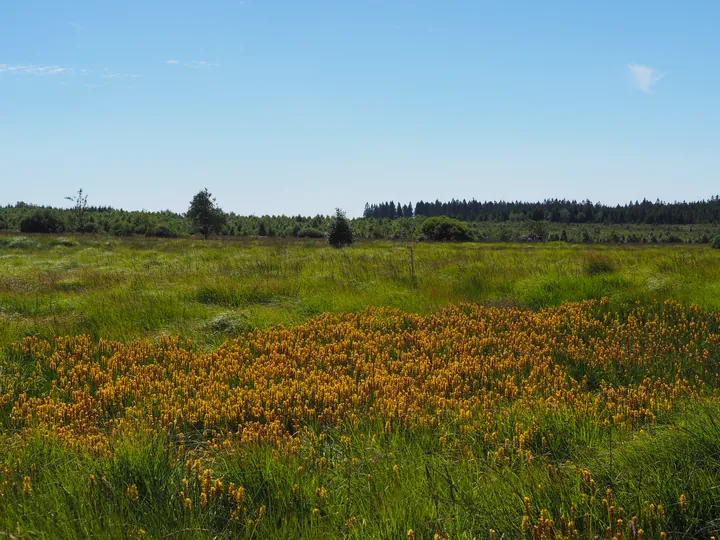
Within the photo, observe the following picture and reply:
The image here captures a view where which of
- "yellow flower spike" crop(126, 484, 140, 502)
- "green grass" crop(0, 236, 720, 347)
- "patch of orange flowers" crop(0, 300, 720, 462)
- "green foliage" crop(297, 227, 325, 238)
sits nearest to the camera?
"yellow flower spike" crop(126, 484, 140, 502)

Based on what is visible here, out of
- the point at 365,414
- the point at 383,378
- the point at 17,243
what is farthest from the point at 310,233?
the point at 365,414

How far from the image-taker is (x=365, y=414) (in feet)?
14.3

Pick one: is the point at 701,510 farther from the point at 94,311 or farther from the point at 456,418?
the point at 94,311

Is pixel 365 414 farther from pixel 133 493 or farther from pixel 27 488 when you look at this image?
pixel 27 488

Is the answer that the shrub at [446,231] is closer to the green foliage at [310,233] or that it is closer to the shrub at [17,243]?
the green foliage at [310,233]

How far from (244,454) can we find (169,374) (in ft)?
9.41

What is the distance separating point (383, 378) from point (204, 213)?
55957 millimetres

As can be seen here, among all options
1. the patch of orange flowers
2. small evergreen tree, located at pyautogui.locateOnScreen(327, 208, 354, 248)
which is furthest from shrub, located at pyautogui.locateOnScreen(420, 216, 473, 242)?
the patch of orange flowers

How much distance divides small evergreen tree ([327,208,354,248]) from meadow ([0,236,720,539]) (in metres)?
26.7

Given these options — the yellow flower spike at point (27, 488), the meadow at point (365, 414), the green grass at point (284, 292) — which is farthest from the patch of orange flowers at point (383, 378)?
the green grass at point (284, 292)

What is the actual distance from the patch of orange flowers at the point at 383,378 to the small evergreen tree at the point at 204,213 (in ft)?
173

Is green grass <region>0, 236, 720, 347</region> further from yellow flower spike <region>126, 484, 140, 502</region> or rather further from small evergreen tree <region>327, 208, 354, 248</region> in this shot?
small evergreen tree <region>327, 208, 354, 248</region>

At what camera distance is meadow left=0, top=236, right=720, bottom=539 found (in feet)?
8.80

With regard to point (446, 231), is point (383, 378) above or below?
below
